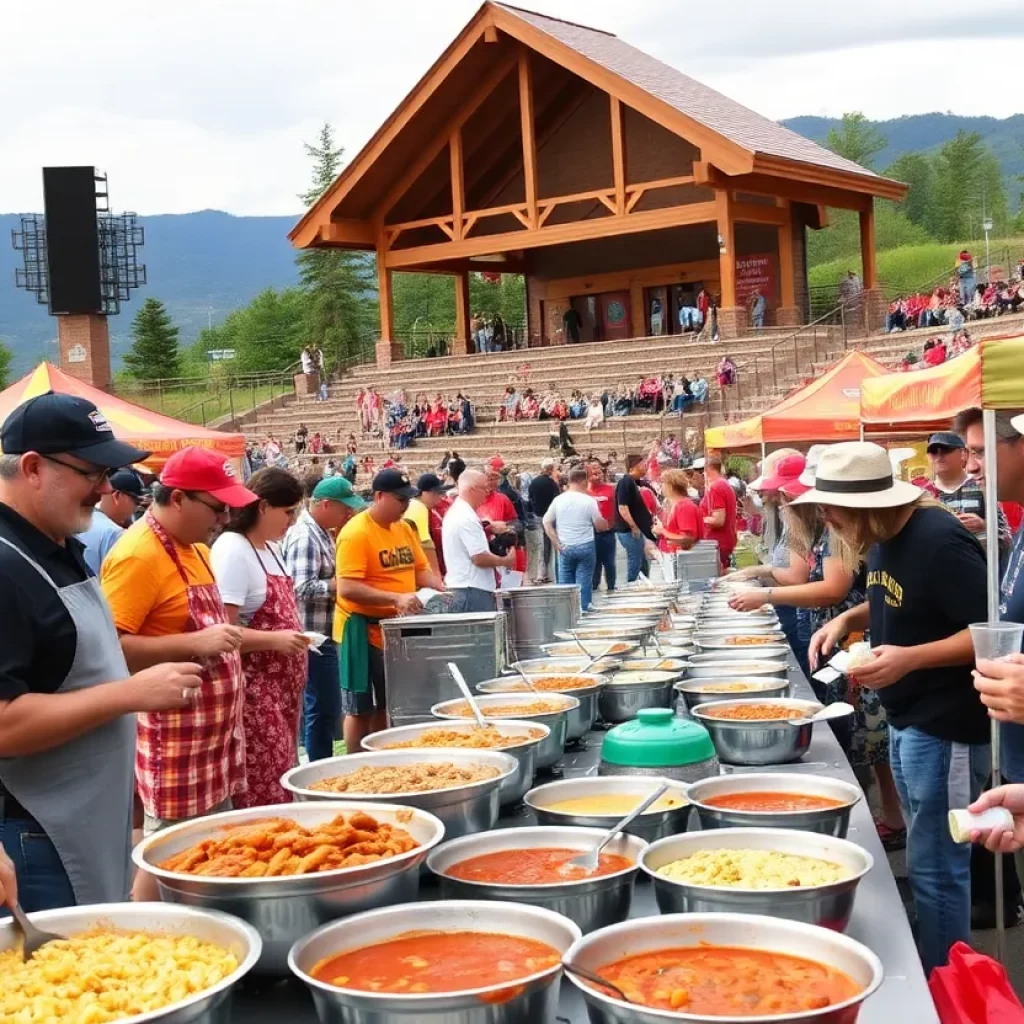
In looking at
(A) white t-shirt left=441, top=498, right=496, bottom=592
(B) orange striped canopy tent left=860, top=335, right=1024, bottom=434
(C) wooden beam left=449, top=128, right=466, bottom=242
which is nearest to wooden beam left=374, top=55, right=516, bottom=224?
(C) wooden beam left=449, top=128, right=466, bottom=242

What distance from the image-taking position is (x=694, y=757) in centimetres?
290

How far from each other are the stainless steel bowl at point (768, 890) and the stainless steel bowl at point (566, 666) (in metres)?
1.73

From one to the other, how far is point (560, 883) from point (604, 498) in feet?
41.7

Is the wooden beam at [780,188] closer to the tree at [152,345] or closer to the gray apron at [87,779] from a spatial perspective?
the gray apron at [87,779]

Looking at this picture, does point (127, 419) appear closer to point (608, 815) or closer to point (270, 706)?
point (270, 706)

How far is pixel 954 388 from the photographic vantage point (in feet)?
20.4

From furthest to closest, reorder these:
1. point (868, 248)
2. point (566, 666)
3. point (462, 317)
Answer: point (462, 317) → point (868, 248) → point (566, 666)

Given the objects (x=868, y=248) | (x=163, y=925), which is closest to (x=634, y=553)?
(x=163, y=925)

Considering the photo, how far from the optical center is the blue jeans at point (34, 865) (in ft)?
9.05

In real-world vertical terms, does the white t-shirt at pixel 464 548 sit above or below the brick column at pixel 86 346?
below

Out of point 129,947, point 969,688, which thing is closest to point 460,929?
point 129,947

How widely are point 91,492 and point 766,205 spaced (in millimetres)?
29067

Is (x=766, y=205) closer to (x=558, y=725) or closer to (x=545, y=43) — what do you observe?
(x=545, y=43)

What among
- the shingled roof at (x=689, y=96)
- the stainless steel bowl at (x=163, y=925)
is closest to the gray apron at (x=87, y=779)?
the stainless steel bowl at (x=163, y=925)
